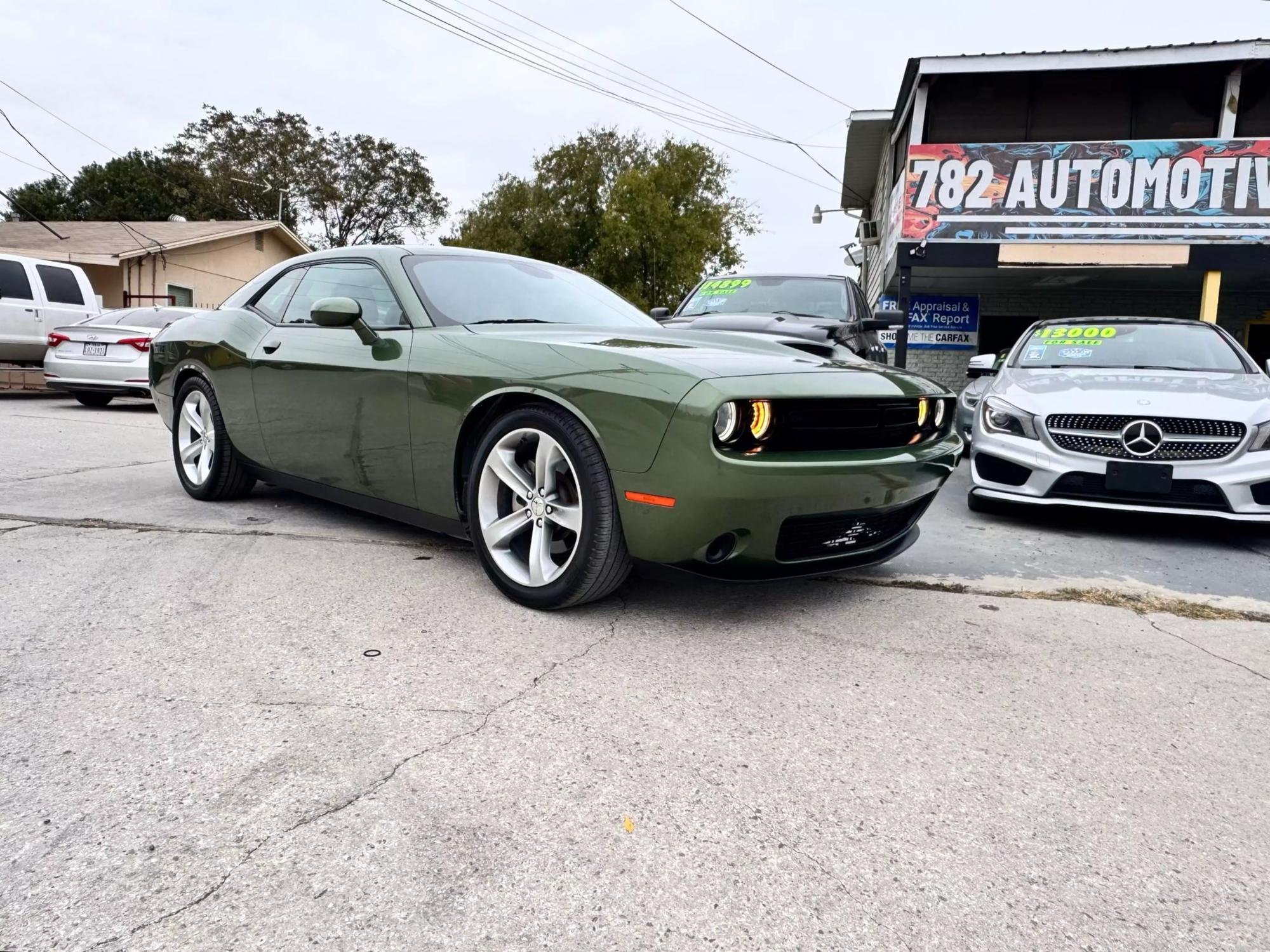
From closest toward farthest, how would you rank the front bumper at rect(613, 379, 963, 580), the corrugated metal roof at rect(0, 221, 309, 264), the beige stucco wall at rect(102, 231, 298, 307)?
the front bumper at rect(613, 379, 963, 580), the corrugated metal roof at rect(0, 221, 309, 264), the beige stucco wall at rect(102, 231, 298, 307)

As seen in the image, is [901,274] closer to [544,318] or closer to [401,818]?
[544,318]

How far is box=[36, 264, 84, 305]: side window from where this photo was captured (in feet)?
43.0

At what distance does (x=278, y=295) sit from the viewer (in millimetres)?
4695

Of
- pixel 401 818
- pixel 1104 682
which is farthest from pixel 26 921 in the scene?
pixel 1104 682

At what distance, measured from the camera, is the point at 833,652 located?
9.71 feet

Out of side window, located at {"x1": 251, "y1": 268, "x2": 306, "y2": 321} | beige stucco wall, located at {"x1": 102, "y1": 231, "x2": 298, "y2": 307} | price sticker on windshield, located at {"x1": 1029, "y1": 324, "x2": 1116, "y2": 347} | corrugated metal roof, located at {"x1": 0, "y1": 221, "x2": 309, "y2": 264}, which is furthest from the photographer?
beige stucco wall, located at {"x1": 102, "y1": 231, "x2": 298, "y2": 307}

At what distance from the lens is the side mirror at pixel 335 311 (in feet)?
12.0

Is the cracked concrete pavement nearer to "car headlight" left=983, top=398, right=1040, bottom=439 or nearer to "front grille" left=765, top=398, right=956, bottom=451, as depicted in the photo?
"front grille" left=765, top=398, right=956, bottom=451

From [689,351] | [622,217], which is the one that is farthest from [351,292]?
[622,217]

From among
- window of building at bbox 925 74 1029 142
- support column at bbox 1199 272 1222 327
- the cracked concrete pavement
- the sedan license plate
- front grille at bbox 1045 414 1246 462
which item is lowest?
the cracked concrete pavement

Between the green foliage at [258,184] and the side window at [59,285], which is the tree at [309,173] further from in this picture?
the side window at [59,285]

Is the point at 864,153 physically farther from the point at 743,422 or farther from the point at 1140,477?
the point at 743,422

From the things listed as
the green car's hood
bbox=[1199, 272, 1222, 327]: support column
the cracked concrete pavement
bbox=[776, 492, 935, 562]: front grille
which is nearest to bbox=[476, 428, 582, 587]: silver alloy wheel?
the cracked concrete pavement

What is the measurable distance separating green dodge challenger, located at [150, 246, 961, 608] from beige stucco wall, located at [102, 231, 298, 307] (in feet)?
64.9
